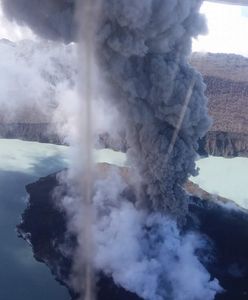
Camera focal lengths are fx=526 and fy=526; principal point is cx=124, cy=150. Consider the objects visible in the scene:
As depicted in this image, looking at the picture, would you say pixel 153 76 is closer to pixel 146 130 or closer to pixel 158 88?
pixel 158 88

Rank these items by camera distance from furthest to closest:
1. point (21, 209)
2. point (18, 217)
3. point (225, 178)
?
point (225, 178) < point (21, 209) < point (18, 217)

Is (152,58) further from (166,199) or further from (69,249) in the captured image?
(69,249)

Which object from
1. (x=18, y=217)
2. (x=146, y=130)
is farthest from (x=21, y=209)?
(x=146, y=130)

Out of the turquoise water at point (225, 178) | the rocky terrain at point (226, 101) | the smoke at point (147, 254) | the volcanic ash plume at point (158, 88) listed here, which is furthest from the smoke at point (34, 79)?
Result: the volcanic ash plume at point (158, 88)

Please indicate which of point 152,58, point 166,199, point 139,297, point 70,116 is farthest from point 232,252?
point 70,116

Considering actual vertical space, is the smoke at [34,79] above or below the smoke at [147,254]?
above

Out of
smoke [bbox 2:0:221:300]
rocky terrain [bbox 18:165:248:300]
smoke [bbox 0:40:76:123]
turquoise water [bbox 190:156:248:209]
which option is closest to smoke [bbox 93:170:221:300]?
smoke [bbox 2:0:221:300]

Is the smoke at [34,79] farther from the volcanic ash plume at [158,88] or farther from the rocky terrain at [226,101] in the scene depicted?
the volcanic ash plume at [158,88]
